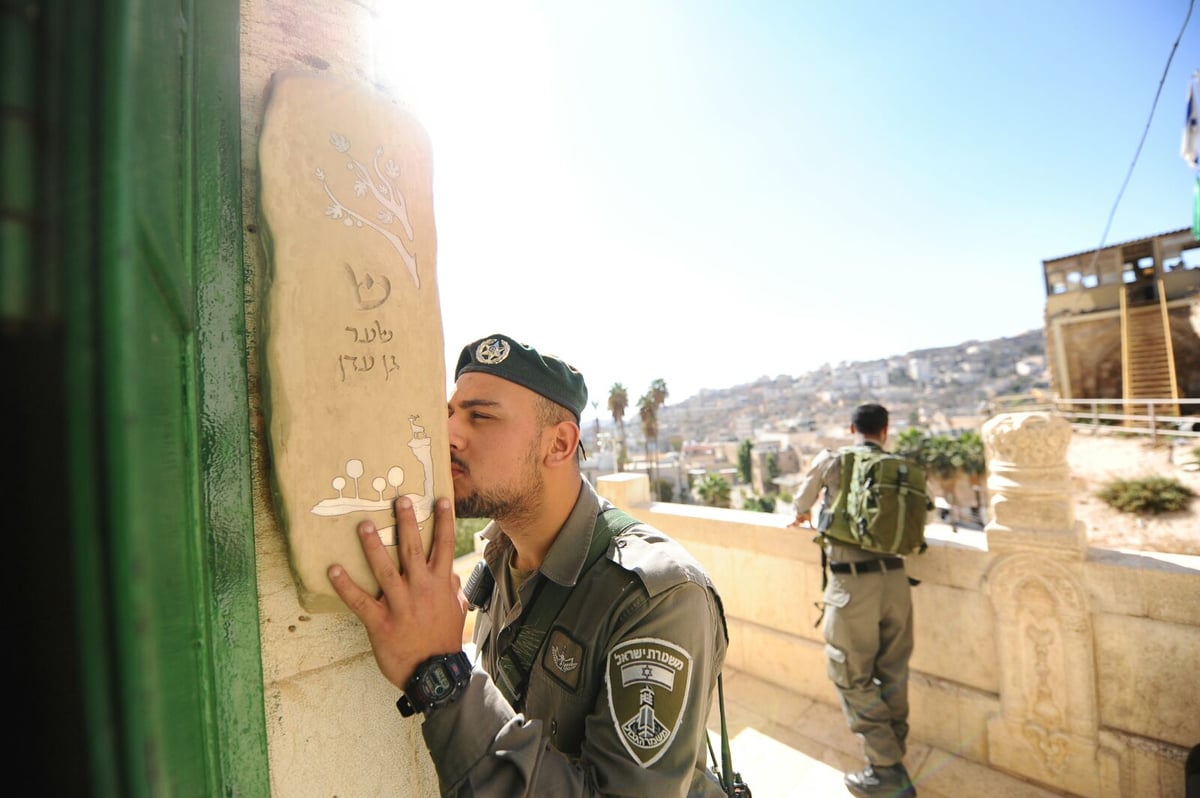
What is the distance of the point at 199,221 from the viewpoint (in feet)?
2.62

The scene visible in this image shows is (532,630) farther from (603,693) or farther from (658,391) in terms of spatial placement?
(658,391)

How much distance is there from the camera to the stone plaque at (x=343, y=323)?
2.79 feet

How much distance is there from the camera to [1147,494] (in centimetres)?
1393

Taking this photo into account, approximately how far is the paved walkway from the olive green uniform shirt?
2.43 meters

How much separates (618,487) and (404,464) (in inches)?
183

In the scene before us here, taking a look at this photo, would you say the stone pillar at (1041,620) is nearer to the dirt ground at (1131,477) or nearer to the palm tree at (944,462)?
the dirt ground at (1131,477)

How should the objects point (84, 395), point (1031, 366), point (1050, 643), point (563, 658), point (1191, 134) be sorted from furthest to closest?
point (1031, 366)
point (1191, 134)
point (1050, 643)
point (563, 658)
point (84, 395)

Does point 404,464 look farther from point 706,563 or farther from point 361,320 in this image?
point 706,563

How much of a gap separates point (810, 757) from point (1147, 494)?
17367 mm

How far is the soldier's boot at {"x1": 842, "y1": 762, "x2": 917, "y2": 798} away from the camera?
3119 millimetres

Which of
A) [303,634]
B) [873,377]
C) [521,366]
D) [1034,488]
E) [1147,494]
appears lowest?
[1147,494]

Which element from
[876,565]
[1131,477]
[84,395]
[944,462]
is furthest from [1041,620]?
[944,462]

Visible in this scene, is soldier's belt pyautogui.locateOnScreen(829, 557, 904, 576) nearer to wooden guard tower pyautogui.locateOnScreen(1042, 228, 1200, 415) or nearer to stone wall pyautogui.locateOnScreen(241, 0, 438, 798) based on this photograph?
stone wall pyautogui.locateOnScreen(241, 0, 438, 798)

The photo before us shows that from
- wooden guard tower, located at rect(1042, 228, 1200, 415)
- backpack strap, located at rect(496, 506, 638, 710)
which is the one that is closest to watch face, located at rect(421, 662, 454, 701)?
backpack strap, located at rect(496, 506, 638, 710)
